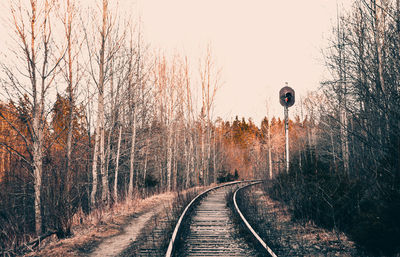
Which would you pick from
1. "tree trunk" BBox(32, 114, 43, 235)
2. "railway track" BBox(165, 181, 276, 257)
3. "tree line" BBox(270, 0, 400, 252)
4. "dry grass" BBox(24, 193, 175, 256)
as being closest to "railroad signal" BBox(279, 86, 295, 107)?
"tree line" BBox(270, 0, 400, 252)

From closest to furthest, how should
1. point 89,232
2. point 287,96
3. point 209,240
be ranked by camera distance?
point 209,240 < point 89,232 < point 287,96

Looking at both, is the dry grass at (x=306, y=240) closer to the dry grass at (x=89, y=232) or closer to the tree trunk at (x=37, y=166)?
the dry grass at (x=89, y=232)

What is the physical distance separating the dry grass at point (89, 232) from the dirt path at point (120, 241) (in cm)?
21

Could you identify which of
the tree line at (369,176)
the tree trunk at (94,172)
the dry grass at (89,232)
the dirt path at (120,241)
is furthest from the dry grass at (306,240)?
the tree trunk at (94,172)

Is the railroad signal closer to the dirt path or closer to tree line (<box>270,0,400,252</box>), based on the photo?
tree line (<box>270,0,400,252</box>)

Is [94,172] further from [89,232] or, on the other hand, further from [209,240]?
[209,240]

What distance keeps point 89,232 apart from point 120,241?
132 cm

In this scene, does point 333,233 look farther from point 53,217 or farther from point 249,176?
point 249,176

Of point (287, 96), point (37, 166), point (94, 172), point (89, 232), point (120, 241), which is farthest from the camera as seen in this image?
point (287, 96)

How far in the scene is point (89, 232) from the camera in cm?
868

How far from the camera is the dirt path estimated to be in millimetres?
6925

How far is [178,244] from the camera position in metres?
6.69

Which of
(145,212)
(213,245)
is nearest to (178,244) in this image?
(213,245)

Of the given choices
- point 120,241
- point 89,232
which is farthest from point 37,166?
point 120,241
